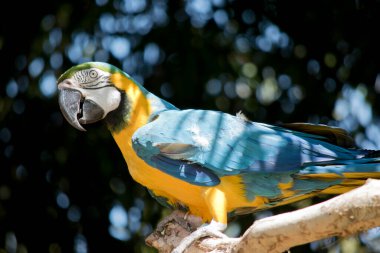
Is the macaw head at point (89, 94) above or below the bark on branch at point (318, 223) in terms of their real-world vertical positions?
below

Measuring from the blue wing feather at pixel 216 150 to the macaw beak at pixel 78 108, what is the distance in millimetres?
124

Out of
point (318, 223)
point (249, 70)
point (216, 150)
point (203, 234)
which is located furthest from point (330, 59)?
point (318, 223)

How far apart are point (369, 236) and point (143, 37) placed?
3.12 feet

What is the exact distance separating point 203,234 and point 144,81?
986 millimetres

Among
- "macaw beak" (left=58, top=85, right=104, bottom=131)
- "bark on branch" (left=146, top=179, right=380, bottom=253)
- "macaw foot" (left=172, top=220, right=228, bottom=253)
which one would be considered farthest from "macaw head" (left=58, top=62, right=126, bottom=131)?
"bark on branch" (left=146, top=179, right=380, bottom=253)

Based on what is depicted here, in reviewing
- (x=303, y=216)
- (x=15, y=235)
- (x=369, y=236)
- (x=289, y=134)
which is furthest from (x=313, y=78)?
(x=303, y=216)

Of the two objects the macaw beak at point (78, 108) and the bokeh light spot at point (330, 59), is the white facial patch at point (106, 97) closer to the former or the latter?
the macaw beak at point (78, 108)

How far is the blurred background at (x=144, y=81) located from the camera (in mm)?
2482

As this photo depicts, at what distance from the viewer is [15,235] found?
259 centimetres

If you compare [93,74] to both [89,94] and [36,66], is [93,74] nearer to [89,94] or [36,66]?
[89,94]

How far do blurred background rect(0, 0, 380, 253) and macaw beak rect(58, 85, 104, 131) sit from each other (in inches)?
28.1

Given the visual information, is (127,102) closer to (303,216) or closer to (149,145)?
(149,145)

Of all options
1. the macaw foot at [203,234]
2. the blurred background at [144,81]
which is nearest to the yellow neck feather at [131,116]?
the macaw foot at [203,234]

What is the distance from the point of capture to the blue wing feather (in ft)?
5.46
